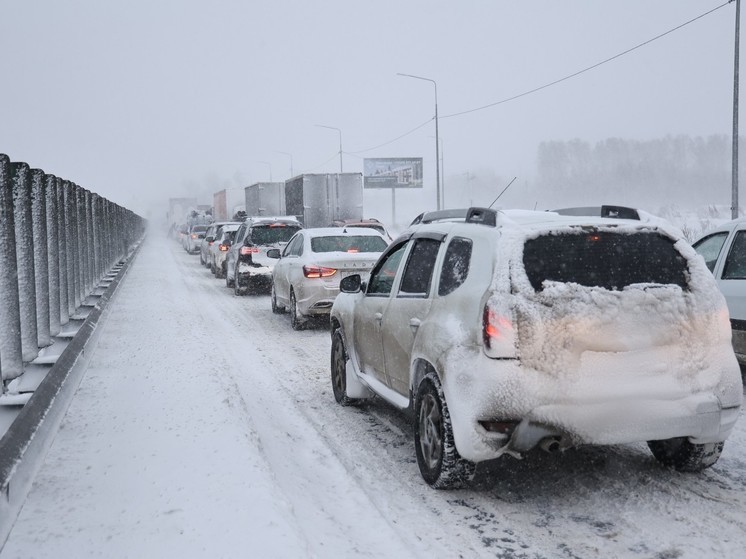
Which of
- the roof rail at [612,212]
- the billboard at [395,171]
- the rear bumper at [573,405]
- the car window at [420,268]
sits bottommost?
the rear bumper at [573,405]

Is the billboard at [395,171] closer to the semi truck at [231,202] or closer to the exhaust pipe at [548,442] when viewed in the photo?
the semi truck at [231,202]

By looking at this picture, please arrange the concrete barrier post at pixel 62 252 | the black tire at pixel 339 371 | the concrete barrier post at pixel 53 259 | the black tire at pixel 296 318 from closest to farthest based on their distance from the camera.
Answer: the black tire at pixel 339 371 → the concrete barrier post at pixel 53 259 → the concrete barrier post at pixel 62 252 → the black tire at pixel 296 318

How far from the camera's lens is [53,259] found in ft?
28.4

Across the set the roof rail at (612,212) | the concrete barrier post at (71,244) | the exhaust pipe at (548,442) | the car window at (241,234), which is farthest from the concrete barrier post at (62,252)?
the car window at (241,234)

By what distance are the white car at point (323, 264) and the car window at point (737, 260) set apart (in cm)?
545

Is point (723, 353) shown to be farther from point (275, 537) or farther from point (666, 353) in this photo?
point (275, 537)

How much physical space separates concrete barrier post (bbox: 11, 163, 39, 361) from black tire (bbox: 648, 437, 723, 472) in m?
4.98

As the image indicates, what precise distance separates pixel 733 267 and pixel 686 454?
365cm

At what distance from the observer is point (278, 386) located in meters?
8.77

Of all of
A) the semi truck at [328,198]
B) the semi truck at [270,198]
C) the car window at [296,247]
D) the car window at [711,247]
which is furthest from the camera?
the semi truck at [270,198]

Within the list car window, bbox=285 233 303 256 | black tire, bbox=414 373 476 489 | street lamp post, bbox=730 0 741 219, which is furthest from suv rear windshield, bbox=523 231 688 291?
street lamp post, bbox=730 0 741 219

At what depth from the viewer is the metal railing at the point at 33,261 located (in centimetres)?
599

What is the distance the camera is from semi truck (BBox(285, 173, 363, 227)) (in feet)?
118

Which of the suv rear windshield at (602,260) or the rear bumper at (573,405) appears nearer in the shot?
the rear bumper at (573,405)
